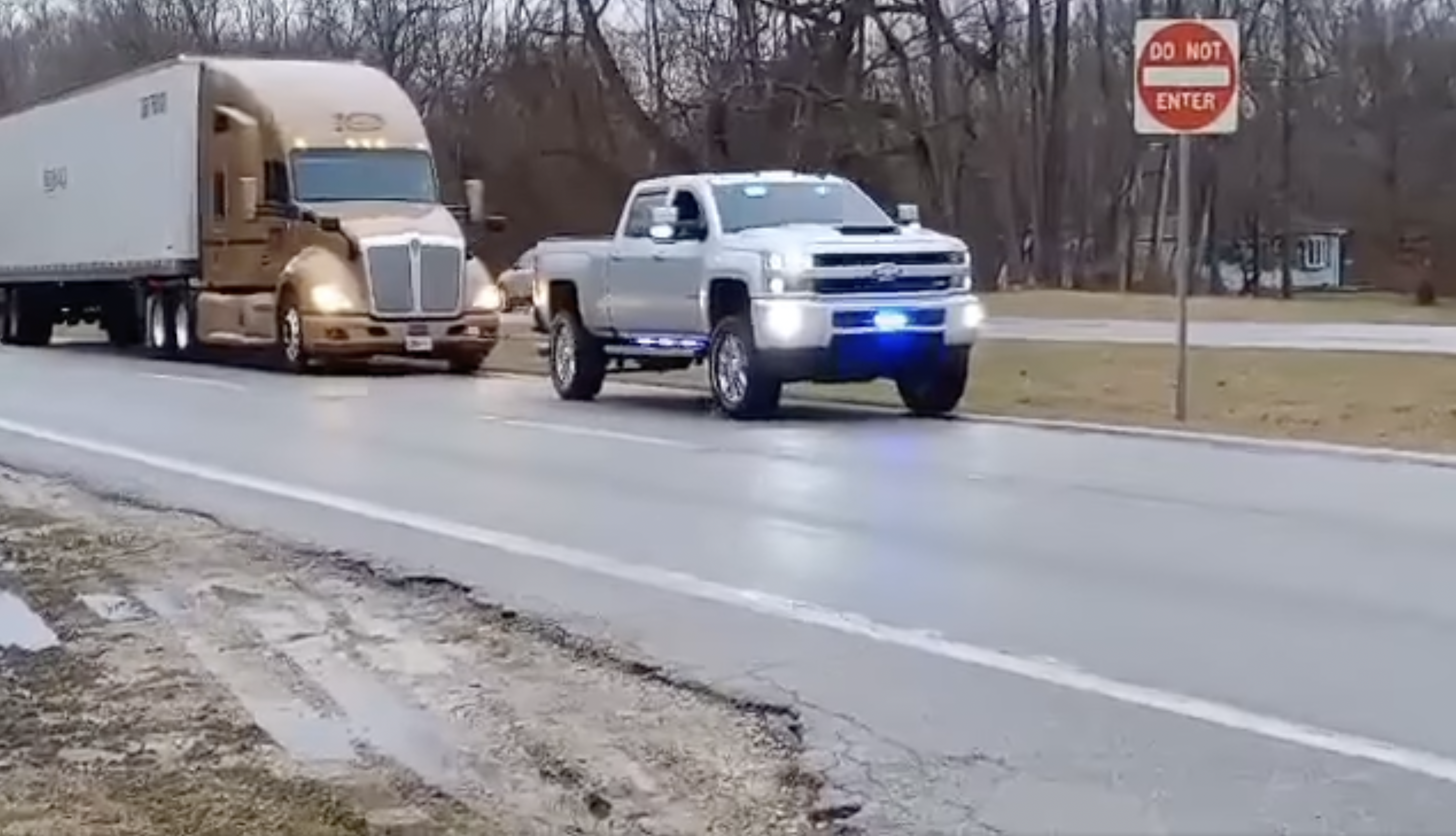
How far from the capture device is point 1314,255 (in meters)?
84.4

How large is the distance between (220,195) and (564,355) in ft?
32.4

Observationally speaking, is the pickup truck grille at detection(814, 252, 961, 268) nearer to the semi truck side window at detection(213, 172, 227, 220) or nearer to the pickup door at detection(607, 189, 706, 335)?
the pickup door at detection(607, 189, 706, 335)

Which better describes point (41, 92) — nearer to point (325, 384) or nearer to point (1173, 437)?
point (325, 384)

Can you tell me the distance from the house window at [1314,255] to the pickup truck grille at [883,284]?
6163 centimetres

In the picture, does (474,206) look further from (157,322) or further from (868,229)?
(868,229)

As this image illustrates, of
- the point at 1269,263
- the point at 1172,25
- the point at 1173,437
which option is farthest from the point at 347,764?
the point at 1269,263

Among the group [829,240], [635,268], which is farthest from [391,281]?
[829,240]

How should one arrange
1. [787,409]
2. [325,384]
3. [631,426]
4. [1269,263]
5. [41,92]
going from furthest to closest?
1. [41,92]
2. [1269,263]
3. [325,384]
4. [787,409]
5. [631,426]

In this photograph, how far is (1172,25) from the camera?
19.5 metres

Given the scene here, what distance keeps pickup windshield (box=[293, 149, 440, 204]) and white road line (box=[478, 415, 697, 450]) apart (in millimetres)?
9777

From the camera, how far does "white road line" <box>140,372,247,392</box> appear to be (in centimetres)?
2688

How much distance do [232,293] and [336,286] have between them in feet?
9.99

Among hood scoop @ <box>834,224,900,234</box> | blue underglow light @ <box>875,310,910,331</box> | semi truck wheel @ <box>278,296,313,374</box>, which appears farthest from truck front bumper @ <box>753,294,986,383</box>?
semi truck wheel @ <box>278,296,313,374</box>

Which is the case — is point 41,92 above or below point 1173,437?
above
